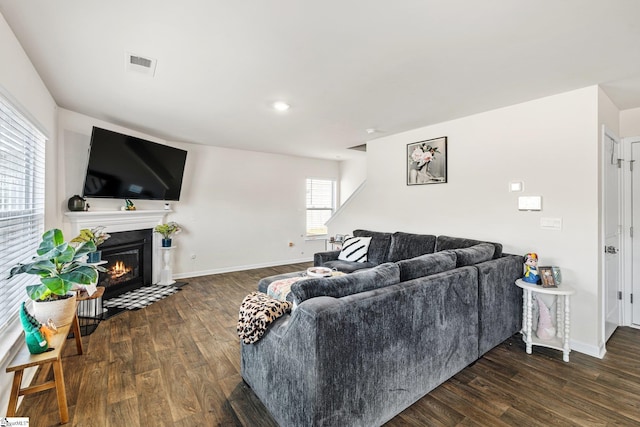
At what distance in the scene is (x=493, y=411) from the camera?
1897 mm

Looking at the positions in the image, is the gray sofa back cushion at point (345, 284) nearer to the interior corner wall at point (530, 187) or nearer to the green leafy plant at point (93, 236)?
the interior corner wall at point (530, 187)

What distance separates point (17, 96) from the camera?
2057 millimetres

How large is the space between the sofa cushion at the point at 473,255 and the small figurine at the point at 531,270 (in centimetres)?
31

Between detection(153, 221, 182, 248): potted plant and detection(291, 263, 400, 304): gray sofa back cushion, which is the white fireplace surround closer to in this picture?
detection(153, 221, 182, 248): potted plant

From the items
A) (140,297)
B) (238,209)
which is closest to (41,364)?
(140,297)

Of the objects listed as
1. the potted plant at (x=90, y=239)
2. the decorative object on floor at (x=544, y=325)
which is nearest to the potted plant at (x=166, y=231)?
the potted plant at (x=90, y=239)

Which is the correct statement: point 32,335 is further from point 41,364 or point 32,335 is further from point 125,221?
point 125,221

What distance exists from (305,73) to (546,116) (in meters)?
2.47

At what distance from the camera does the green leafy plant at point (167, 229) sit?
4.74 m

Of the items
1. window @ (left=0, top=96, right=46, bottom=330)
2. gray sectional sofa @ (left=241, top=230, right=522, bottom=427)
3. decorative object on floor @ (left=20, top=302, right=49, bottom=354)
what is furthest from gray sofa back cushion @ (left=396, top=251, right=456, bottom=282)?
Answer: window @ (left=0, top=96, right=46, bottom=330)

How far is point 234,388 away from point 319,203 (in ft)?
17.1

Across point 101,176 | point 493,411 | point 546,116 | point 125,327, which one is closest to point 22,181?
point 101,176

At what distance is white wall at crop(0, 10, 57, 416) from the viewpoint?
1758mm

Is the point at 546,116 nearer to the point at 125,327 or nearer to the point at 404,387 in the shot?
the point at 404,387
